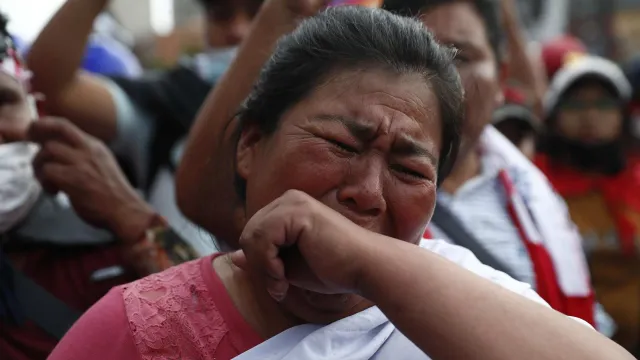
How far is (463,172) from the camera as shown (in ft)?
9.89

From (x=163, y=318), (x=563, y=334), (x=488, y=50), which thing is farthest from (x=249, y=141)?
(x=488, y=50)

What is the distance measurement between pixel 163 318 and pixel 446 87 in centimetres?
75

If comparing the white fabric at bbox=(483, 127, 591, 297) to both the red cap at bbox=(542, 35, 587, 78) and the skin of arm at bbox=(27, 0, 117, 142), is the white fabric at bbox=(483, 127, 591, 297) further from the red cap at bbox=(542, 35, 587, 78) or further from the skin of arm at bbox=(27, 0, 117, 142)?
the red cap at bbox=(542, 35, 587, 78)

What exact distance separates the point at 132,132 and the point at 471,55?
1.21m

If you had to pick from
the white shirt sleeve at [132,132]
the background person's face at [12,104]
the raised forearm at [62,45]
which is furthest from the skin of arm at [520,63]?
the background person's face at [12,104]

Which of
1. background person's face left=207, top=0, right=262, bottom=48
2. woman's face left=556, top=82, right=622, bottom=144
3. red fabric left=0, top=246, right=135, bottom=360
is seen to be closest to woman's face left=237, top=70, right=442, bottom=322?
red fabric left=0, top=246, right=135, bottom=360

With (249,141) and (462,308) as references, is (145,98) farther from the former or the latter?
(462,308)

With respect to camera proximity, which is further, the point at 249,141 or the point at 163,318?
the point at 249,141

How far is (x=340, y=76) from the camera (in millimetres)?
1610

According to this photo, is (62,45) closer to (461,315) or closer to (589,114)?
(461,315)

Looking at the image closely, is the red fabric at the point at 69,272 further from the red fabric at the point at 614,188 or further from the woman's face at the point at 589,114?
the woman's face at the point at 589,114

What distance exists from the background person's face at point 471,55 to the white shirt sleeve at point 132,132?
1.06 m

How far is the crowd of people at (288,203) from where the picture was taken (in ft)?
4.52

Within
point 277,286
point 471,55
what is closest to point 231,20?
point 471,55
